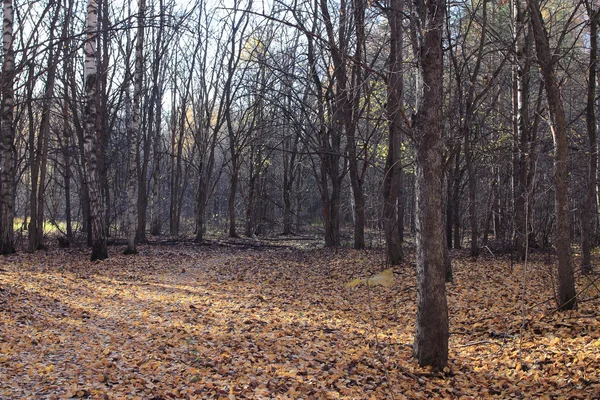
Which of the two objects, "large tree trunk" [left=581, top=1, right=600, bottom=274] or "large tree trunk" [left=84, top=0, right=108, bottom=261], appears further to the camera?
"large tree trunk" [left=84, top=0, right=108, bottom=261]

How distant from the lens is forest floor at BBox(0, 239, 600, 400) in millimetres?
4980

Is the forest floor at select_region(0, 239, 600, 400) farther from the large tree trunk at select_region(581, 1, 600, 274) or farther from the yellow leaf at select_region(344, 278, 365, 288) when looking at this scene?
the large tree trunk at select_region(581, 1, 600, 274)

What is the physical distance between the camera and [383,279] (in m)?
10.9

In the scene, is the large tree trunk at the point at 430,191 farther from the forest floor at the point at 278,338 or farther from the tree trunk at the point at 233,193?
the tree trunk at the point at 233,193

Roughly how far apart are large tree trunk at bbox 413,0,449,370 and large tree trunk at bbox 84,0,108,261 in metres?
9.72

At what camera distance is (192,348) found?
20.2ft

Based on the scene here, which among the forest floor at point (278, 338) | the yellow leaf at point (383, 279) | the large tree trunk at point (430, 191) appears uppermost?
the large tree trunk at point (430, 191)

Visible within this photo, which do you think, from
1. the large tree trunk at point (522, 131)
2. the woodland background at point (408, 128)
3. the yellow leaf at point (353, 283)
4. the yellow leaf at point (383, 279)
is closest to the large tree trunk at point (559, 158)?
the woodland background at point (408, 128)

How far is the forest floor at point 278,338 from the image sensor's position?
4.98 m

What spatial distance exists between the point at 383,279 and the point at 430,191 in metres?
5.83

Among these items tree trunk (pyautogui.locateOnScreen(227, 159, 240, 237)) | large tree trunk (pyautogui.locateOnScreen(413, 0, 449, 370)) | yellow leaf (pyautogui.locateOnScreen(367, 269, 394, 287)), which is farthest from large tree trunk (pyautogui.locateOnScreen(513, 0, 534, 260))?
tree trunk (pyautogui.locateOnScreen(227, 159, 240, 237))

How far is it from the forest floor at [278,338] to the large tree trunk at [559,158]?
27 cm

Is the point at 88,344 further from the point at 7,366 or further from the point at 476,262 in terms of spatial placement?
the point at 476,262

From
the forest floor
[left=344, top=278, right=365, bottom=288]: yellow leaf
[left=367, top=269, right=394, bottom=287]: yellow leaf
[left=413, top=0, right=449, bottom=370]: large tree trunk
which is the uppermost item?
[left=413, top=0, right=449, bottom=370]: large tree trunk
